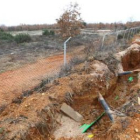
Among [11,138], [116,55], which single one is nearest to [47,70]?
[116,55]

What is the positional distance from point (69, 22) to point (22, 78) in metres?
8.91

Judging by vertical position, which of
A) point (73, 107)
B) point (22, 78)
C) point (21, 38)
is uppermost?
point (21, 38)

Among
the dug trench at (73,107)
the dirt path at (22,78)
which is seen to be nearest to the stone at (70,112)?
the dug trench at (73,107)

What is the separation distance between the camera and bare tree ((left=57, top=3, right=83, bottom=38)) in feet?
49.6

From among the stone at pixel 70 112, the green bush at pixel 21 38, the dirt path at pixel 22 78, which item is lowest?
the dirt path at pixel 22 78

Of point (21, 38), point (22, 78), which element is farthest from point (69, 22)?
point (22, 78)

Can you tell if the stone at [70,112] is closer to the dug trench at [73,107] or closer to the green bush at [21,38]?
the dug trench at [73,107]

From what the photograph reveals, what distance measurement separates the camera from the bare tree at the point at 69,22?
15122mm

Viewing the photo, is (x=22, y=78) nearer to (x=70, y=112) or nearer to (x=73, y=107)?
(x=73, y=107)

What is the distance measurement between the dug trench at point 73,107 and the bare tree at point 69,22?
374 inches

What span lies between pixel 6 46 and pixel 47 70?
6.41m

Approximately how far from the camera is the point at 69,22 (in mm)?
15312

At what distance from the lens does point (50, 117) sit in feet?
14.4

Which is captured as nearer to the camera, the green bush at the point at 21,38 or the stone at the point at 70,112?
the stone at the point at 70,112
